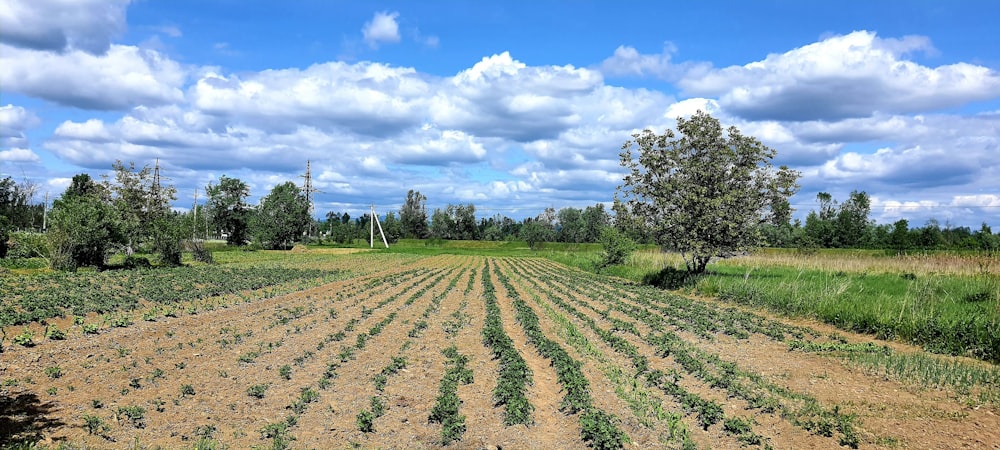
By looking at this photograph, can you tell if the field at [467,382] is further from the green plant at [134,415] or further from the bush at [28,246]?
A: the bush at [28,246]

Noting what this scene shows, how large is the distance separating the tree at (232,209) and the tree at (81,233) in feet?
221

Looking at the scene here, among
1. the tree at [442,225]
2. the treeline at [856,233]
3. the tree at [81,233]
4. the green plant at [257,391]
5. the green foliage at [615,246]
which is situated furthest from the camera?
the tree at [442,225]

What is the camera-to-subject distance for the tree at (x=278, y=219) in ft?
287

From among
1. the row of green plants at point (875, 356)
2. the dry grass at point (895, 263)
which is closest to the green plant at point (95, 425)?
the row of green plants at point (875, 356)

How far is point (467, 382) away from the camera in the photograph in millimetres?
10938

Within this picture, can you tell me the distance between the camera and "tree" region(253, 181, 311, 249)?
3450 inches

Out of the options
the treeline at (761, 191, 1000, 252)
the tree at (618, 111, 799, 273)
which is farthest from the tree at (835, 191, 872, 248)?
the tree at (618, 111, 799, 273)

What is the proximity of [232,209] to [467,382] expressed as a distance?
10125cm

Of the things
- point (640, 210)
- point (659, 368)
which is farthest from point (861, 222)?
point (659, 368)

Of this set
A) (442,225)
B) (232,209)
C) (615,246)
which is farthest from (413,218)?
(615,246)

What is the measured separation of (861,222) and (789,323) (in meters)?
104

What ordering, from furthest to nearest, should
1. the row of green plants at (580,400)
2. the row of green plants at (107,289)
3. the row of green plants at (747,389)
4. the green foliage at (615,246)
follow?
the green foliage at (615,246) < the row of green plants at (107,289) < the row of green plants at (747,389) < the row of green plants at (580,400)

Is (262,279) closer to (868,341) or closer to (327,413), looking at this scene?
(327,413)

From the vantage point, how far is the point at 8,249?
133 feet
